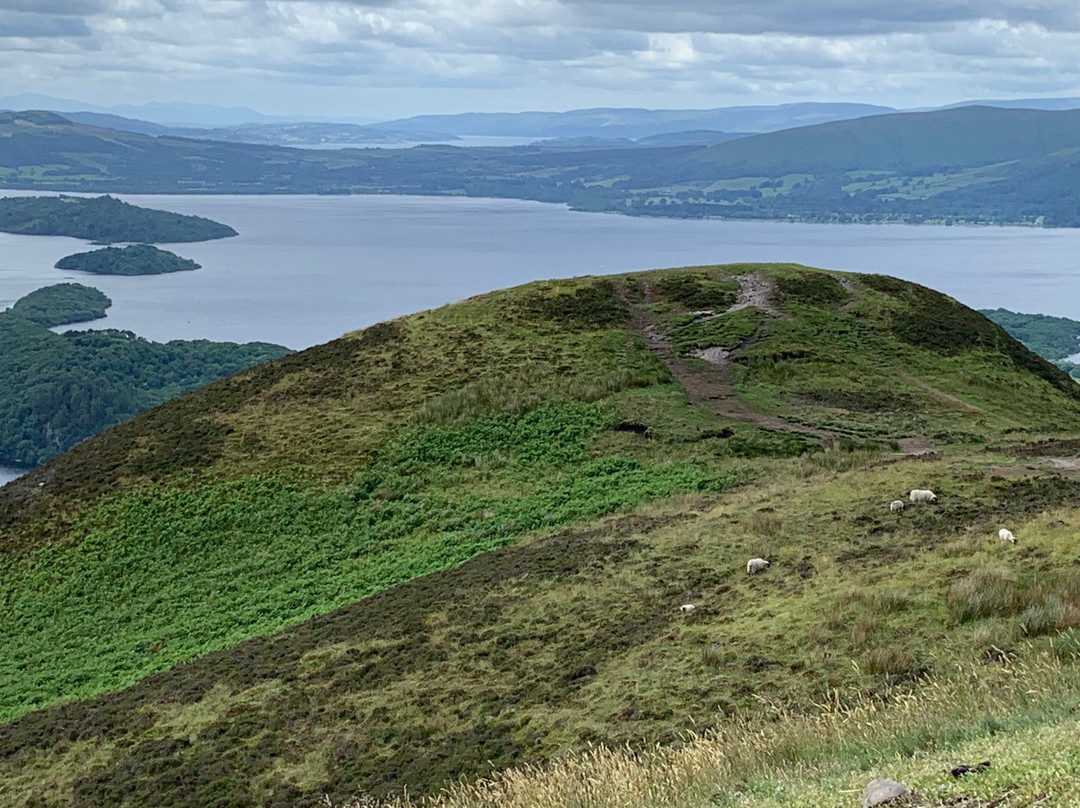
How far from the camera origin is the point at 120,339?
147250 millimetres

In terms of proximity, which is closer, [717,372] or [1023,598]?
[1023,598]

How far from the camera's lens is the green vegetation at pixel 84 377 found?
407 ft

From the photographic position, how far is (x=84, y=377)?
131375 mm

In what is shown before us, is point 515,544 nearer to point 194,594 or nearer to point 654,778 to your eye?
point 194,594

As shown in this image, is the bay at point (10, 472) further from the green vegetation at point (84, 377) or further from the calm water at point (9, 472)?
the green vegetation at point (84, 377)

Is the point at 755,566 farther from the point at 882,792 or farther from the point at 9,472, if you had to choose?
the point at 9,472

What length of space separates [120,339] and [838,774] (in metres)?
151

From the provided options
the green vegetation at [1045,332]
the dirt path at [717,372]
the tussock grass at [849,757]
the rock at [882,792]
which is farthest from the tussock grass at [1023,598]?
the green vegetation at [1045,332]

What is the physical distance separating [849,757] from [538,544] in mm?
16095

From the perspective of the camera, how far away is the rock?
7664 millimetres

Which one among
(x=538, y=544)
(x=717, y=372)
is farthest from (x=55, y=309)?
(x=538, y=544)

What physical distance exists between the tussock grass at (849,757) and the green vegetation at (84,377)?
392ft

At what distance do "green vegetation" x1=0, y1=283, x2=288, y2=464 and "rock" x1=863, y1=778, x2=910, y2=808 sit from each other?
123 metres

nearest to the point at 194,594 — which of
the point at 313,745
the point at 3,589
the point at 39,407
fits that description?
the point at 3,589
